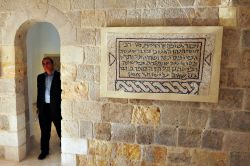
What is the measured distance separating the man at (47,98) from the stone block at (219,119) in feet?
6.21

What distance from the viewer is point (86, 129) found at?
2.66m

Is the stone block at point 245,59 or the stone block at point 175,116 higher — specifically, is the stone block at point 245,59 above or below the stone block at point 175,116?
above

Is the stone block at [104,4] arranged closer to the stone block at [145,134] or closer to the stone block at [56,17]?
the stone block at [56,17]

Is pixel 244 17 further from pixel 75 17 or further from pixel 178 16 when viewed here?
pixel 75 17

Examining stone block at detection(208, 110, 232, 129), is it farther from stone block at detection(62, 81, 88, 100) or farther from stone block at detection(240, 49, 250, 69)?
stone block at detection(62, 81, 88, 100)

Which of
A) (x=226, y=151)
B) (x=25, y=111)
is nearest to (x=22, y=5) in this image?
(x=25, y=111)

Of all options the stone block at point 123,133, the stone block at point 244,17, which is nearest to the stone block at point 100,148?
→ the stone block at point 123,133

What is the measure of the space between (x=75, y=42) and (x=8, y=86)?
41.8 inches

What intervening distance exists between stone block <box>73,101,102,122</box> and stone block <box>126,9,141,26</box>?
3.08 ft

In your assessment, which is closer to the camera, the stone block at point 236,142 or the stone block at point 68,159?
the stone block at point 236,142

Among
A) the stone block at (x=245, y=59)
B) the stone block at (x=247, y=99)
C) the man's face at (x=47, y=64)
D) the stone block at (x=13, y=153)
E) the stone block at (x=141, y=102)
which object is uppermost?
the stone block at (x=245, y=59)

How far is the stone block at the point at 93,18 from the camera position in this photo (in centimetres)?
248

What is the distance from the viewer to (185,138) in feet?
8.03

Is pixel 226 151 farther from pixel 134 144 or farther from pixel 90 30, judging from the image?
pixel 90 30
